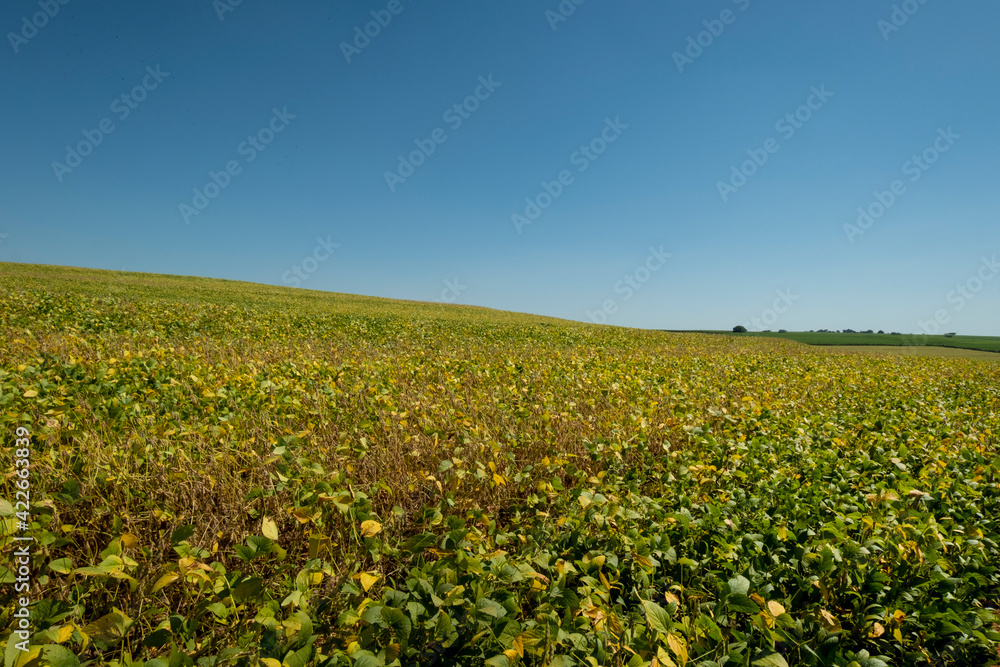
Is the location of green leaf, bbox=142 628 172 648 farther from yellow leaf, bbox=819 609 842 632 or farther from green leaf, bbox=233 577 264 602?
yellow leaf, bbox=819 609 842 632

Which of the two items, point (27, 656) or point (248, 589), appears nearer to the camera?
point (27, 656)

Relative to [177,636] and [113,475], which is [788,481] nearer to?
[177,636]

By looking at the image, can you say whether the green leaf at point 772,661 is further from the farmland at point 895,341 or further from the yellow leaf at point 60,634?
the farmland at point 895,341

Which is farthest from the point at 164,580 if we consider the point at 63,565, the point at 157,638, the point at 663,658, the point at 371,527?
the point at 663,658

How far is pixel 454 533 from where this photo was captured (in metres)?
2.65

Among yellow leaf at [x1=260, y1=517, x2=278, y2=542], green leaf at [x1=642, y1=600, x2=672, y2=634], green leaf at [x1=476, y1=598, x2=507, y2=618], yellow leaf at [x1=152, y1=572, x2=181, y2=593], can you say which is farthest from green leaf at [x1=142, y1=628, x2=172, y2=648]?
green leaf at [x1=642, y1=600, x2=672, y2=634]

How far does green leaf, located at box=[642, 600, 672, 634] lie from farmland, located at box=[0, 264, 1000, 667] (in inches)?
0.5

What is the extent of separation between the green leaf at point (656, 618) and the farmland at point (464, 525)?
12mm

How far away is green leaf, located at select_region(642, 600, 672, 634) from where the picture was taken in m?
2.01

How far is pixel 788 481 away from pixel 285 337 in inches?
426

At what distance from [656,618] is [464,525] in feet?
4.28

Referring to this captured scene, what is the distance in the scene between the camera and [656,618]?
2057 mm

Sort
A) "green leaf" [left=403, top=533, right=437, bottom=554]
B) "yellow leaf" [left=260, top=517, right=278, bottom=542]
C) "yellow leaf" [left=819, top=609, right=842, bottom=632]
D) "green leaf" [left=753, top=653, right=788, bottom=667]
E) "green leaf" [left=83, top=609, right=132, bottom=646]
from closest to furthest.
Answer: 1. "green leaf" [left=83, top=609, right=132, bottom=646]
2. "green leaf" [left=753, top=653, right=788, bottom=667]
3. "yellow leaf" [left=260, top=517, right=278, bottom=542]
4. "yellow leaf" [left=819, top=609, right=842, bottom=632]
5. "green leaf" [left=403, top=533, right=437, bottom=554]

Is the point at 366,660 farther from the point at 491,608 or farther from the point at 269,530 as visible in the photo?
the point at 269,530
